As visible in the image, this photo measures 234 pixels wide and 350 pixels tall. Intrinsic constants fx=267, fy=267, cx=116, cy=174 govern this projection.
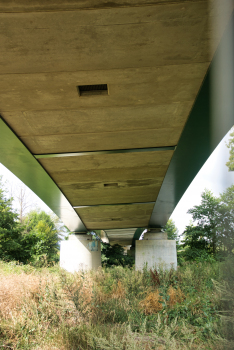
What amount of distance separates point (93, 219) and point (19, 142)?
9.30 meters

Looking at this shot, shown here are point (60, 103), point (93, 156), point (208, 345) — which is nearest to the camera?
point (208, 345)

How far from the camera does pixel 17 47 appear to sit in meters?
3.29

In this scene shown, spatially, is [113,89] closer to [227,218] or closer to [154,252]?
[227,218]

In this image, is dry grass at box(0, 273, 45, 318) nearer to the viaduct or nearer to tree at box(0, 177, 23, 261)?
the viaduct

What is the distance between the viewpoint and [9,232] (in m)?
23.2

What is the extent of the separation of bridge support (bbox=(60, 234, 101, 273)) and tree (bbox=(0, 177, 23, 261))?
25.0 feet

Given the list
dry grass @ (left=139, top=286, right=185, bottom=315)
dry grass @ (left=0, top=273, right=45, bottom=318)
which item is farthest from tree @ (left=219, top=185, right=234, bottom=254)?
dry grass @ (left=139, top=286, right=185, bottom=315)

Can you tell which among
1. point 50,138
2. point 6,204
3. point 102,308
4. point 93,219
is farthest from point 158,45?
point 6,204

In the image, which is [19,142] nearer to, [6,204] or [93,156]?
[93,156]

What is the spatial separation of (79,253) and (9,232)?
30.3 feet

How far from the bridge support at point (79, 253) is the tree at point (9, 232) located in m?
7.62

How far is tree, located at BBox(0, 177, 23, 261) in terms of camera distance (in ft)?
74.5

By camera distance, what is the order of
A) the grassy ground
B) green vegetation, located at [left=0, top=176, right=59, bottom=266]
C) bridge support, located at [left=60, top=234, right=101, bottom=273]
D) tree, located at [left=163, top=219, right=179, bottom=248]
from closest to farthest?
1. the grassy ground
2. bridge support, located at [left=60, top=234, right=101, bottom=273]
3. green vegetation, located at [left=0, top=176, right=59, bottom=266]
4. tree, located at [left=163, top=219, right=179, bottom=248]

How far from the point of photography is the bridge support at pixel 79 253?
16703mm
